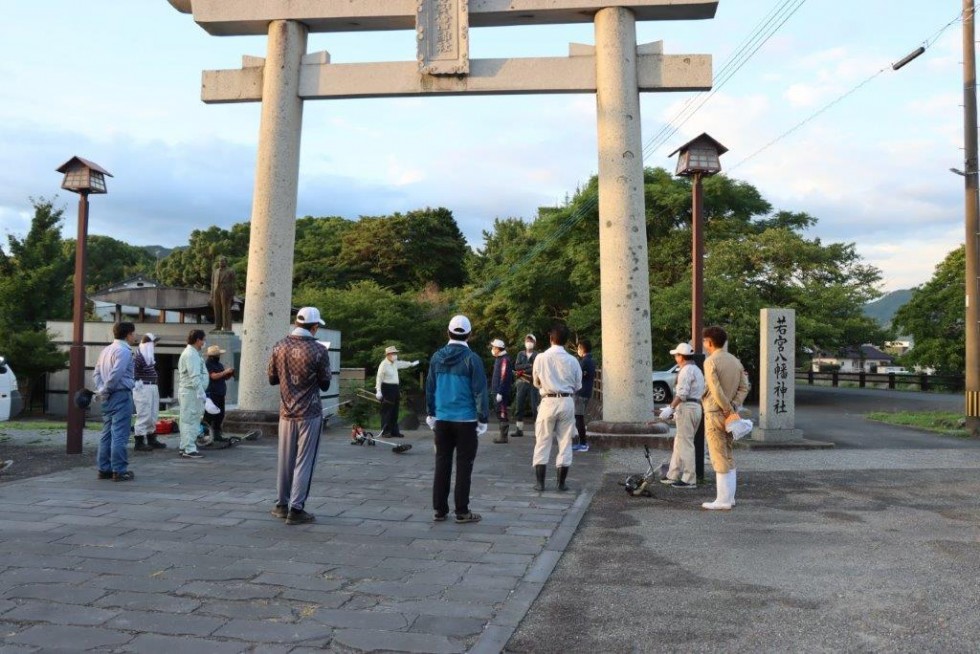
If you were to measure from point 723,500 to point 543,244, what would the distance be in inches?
868

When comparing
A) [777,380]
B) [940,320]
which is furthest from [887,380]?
[777,380]

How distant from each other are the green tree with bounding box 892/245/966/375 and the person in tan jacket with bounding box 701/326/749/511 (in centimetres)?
2887

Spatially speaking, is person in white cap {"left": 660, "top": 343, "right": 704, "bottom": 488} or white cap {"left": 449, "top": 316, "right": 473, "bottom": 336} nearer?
white cap {"left": 449, "top": 316, "right": 473, "bottom": 336}

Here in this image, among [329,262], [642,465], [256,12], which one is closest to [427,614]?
[642,465]

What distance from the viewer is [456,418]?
6699 mm

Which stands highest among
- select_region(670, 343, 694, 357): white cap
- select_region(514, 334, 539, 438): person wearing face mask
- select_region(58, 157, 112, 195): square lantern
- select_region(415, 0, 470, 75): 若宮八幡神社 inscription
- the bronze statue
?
select_region(415, 0, 470, 75): 若宮八幡神社 inscription

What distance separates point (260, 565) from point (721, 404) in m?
4.48

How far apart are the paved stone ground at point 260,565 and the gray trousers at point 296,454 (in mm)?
320

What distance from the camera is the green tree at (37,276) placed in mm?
26600

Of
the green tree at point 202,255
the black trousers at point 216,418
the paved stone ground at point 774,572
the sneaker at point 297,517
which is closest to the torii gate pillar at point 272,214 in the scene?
the black trousers at point 216,418

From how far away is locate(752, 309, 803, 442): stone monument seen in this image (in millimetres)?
12633

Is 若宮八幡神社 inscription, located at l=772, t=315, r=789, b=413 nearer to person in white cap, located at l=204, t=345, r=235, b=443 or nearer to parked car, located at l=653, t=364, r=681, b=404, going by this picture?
person in white cap, located at l=204, t=345, r=235, b=443

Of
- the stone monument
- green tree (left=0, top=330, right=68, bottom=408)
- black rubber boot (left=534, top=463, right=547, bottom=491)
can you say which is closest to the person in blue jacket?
black rubber boot (left=534, top=463, right=547, bottom=491)

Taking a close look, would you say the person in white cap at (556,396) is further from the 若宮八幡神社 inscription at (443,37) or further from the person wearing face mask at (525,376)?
the 若宮八幡神社 inscription at (443,37)
